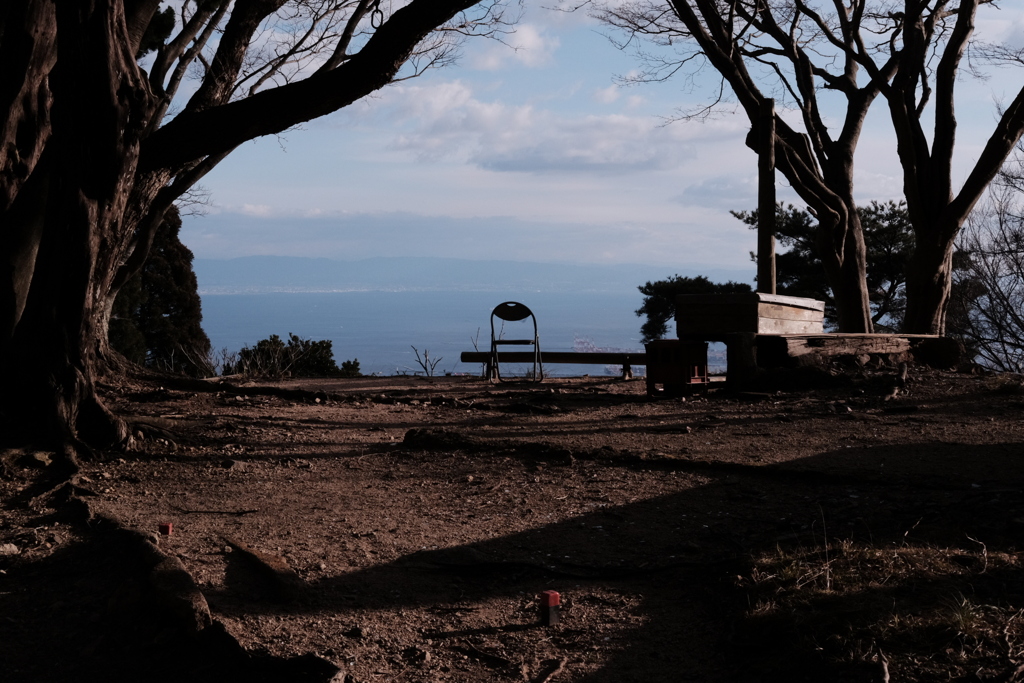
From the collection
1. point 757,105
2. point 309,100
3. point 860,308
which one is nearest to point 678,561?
point 309,100

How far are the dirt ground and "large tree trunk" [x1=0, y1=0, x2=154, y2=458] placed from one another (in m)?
0.40

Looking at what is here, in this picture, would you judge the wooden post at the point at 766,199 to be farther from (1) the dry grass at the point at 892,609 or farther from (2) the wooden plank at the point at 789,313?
(1) the dry grass at the point at 892,609

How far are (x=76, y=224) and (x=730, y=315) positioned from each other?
588 centimetres

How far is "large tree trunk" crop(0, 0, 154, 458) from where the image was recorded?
5219 millimetres

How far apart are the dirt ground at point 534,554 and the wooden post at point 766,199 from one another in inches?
141

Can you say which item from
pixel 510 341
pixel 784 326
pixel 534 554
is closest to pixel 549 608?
pixel 534 554

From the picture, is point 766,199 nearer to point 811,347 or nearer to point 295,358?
point 811,347

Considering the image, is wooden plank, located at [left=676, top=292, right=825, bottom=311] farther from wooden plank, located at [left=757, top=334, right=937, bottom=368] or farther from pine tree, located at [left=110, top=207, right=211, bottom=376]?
pine tree, located at [left=110, top=207, right=211, bottom=376]

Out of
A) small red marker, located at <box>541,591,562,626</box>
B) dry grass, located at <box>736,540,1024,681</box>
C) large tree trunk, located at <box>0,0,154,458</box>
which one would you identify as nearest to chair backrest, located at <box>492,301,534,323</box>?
large tree trunk, located at <box>0,0,154,458</box>

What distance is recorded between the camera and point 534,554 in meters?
3.75

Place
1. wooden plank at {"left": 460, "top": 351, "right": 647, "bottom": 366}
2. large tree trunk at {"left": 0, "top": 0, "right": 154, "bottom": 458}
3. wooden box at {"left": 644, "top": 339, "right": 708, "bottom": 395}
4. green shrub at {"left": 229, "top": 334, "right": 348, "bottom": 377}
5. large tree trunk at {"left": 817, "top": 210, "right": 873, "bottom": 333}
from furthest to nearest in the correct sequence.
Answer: green shrub at {"left": 229, "top": 334, "right": 348, "bottom": 377} < wooden plank at {"left": 460, "top": 351, "right": 647, "bottom": 366} < large tree trunk at {"left": 817, "top": 210, "right": 873, "bottom": 333} < wooden box at {"left": 644, "top": 339, "right": 708, "bottom": 395} < large tree trunk at {"left": 0, "top": 0, "right": 154, "bottom": 458}

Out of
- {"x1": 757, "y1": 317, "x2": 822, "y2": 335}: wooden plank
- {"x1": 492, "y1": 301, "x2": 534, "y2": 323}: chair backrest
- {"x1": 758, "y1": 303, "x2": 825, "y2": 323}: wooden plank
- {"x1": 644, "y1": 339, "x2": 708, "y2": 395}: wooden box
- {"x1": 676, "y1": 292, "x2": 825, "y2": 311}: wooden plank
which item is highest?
{"x1": 492, "y1": 301, "x2": 534, "y2": 323}: chair backrest

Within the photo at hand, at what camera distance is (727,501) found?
4430 millimetres

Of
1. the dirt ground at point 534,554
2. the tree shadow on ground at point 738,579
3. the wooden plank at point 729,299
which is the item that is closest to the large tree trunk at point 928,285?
the wooden plank at point 729,299
